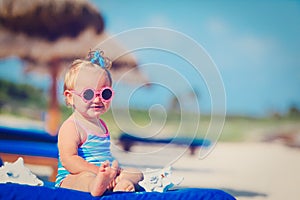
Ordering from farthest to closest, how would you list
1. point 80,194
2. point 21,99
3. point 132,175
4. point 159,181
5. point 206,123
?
point 21,99
point 206,123
point 132,175
point 159,181
point 80,194

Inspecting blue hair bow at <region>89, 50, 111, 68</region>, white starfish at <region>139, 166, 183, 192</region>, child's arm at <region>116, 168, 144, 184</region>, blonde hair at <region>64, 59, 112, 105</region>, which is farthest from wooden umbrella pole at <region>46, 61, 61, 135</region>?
white starfish at <region>139, 166, 183, 192</region>

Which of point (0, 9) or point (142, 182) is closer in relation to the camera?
point (142, 182)

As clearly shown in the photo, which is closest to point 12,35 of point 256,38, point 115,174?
point 115,174

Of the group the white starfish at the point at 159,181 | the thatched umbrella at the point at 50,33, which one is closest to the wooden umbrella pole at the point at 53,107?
the thatched umbrella at the point at 50,33

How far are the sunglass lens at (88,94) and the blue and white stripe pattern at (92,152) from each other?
23 cm

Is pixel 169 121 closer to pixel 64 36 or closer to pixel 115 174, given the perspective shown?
pixel 115 174

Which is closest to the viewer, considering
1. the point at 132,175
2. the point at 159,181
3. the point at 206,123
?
the point at 159,181

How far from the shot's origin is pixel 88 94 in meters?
2.92

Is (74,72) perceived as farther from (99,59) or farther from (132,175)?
(132,175)

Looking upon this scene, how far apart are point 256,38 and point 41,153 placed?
5.32 ft

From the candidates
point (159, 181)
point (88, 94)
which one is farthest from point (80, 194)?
point (88, 94)

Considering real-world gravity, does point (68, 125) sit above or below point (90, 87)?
below

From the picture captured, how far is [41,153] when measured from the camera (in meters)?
3.17

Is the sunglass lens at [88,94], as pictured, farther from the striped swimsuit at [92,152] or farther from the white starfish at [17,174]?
the white starfish at [17,174]
